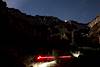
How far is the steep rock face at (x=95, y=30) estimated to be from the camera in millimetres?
53781

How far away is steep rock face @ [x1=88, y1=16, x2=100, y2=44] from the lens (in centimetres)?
5378

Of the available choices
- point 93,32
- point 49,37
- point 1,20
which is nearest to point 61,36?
point 49,37

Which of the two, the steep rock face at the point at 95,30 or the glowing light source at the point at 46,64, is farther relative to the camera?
the steep rock face at the point at 95,30

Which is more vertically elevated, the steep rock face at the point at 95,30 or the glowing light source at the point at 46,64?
the steep rock face at the point at 95,30

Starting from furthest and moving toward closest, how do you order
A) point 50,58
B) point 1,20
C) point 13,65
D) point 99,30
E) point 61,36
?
point 99,30, point 61,36, point 1,20, point 13,65, point 50,58

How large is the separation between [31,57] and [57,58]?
3.31 ft

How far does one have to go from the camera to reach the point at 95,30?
2263 inches

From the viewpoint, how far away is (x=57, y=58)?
28.9 feet

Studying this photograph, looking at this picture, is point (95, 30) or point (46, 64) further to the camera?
point (95, 30)

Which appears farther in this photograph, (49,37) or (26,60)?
(49,37)

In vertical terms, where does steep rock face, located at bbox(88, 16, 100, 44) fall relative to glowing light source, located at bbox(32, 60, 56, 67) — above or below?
above

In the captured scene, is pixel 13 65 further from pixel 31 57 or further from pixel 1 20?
pixel 1 20

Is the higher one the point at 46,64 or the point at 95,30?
the point at 95,30

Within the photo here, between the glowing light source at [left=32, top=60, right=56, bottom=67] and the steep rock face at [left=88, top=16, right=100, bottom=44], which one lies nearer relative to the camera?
the glowing light source at [left=32, top=60, right=56, bottom=67]
